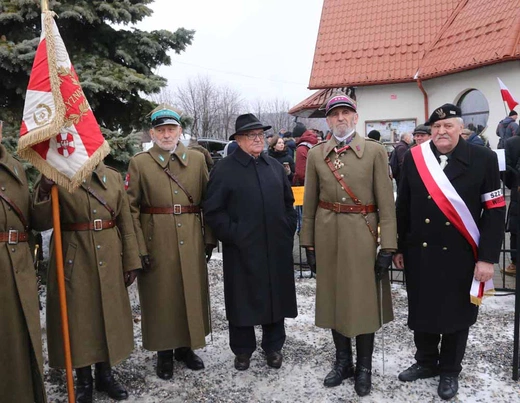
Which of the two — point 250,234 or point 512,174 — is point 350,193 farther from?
point 512,174

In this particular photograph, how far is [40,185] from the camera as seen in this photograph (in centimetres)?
331

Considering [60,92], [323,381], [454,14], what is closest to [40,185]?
[60,92]

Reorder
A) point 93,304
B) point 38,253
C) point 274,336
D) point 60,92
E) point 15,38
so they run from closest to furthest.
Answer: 1. point 60,92
2. point 93,304
3. point 38,253
4. point 274,336
5. point 15,38

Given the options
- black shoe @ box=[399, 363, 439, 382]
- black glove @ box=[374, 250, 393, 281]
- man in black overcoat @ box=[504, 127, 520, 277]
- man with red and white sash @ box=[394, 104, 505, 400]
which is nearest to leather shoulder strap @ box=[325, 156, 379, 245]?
black glove @ box=[374, 250, 393, 281]

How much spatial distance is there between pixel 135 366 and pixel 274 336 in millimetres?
1297

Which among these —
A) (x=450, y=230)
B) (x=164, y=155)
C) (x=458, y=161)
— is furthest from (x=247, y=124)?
(x=450, y=230)

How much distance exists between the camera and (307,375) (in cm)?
404

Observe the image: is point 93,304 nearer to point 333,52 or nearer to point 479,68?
point 479,68

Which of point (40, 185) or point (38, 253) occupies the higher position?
point (40, 185)

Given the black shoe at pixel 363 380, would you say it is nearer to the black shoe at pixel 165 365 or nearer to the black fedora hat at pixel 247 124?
the black shoe at pixel 165 365

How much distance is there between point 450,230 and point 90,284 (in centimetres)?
271

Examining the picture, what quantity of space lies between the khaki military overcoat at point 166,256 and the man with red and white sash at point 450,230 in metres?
1.81

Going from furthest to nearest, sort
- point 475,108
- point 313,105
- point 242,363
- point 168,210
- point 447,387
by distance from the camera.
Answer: point 313,105 → point 475,108 → point 242,363 → point 168,210 → point 447,387

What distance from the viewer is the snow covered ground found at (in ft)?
12.1
